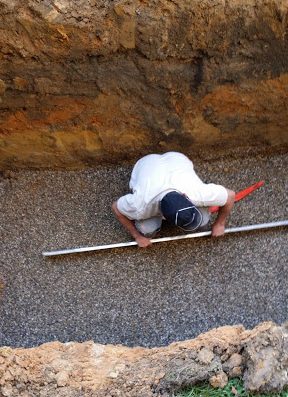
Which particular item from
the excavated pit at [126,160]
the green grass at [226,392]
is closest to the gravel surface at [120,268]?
the excavated pit at [126,160]

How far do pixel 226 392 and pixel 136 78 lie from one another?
1.77m

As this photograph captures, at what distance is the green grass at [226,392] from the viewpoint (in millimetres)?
2400

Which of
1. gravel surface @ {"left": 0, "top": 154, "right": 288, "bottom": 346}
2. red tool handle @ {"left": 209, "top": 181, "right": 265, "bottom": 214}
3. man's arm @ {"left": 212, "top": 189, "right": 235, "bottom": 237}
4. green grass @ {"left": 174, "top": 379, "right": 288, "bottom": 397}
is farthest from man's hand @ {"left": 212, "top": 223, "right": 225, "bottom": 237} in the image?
green grass @ {"left": 174, "top": 379, "right": 288, "bottom": 397}

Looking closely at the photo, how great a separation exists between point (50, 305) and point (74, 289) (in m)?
0.17

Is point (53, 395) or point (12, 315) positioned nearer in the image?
point (53, 395)

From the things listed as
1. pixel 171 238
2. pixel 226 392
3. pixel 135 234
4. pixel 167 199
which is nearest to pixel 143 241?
pixel 135 234

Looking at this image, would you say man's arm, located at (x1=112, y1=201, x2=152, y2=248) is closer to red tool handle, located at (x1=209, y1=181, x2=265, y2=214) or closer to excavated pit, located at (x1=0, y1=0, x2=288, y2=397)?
excavated pit, located at (x1=0, y1=0, x2=288, y2=397)

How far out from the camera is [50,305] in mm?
3383

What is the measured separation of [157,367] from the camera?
2.55 metres

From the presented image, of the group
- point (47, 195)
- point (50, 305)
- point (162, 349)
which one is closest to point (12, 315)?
point (50, 305)

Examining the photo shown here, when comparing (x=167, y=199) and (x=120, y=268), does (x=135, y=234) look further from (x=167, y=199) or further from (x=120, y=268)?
(x=167, y=199)

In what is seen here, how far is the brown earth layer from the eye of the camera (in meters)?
2.41

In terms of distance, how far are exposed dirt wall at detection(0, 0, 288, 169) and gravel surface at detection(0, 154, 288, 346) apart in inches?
7.5

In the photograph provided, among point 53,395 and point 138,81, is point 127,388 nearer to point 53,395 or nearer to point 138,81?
point 53,395
